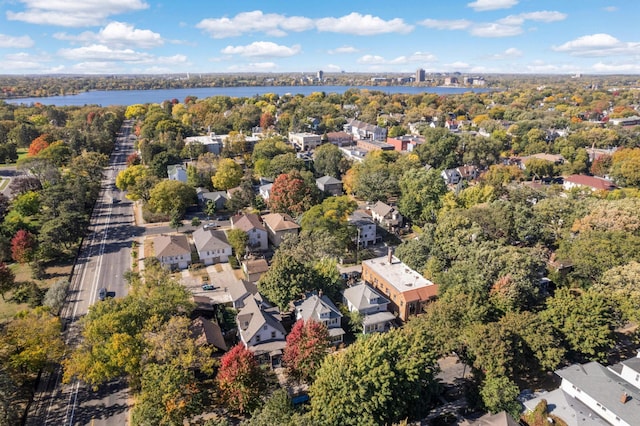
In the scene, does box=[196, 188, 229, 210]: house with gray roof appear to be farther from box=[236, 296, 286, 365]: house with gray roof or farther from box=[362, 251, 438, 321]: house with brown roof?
box=[236, 296, 286, 365]: house with gray roof

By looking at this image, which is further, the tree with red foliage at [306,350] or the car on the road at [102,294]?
the car on the road at [102,294]

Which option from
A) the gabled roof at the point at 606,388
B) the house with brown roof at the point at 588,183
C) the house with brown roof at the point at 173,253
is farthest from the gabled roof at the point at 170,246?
the house with brown roof at the point at 588,183

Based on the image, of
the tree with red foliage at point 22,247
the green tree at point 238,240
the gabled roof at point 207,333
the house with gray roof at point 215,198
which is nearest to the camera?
the gabled roof at point 207,333

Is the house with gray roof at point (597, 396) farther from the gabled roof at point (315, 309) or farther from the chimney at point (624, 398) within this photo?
the gabled roof at point (315, 309)

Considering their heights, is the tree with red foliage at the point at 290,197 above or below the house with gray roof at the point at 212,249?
above

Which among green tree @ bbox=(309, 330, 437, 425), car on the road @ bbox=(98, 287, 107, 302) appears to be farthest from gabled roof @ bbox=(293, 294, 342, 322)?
car on the road @ bbox=(98, 287, 107, 302)

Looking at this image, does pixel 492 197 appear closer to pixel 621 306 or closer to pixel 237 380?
pixel 621 306
